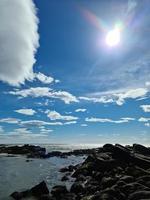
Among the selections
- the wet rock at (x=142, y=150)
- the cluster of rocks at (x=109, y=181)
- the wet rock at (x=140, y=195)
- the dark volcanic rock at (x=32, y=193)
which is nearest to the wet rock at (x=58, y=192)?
the cluster of rocks at (x=109, y=181)

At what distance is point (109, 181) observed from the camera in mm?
35406

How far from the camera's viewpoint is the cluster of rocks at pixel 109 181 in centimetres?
2731

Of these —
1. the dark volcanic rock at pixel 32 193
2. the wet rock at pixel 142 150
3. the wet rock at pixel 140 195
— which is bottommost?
the wet rock at pixel 140 195

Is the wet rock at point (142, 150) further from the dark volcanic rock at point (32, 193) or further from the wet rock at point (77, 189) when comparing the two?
the dark volcanic rock at point (32, 193)

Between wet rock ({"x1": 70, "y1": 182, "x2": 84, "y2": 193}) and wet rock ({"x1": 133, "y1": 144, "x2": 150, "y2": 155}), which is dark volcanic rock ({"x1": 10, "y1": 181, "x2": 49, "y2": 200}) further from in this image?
wet rock ({"x1": 133, "y1": 144, "x2": 150, "y2": 155})

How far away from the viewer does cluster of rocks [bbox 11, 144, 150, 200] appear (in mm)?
27312

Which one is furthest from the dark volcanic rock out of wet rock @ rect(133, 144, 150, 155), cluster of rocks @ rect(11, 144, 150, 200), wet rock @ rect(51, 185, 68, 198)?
wet rock @ rect(133, 144, 150, 155)

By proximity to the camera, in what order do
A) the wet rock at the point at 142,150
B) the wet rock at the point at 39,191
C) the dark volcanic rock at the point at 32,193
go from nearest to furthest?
the dark volcanic rock at the point at 32,193, the wet rock at the point at 39,191, the wet rock at the point at 142,150

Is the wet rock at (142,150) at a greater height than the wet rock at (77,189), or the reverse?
the wet rock at (142,150)

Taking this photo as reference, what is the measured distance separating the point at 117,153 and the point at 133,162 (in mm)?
6512

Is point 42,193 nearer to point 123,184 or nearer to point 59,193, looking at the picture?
point 59,193

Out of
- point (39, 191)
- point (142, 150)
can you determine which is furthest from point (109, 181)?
point (142, 150)

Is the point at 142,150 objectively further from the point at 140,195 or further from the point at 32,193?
the point at 140,195

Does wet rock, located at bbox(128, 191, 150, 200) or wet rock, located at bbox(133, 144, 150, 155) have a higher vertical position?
wet rock, located at bbox(133, 144, 150, 155)
